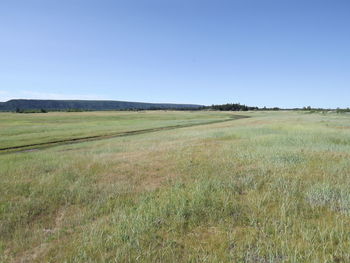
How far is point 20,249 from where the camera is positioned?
455 centimetres

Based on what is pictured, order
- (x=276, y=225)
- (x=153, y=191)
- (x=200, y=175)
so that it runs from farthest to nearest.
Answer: (x=200, y=175), (x=153, y=191), (x=276, y=225)

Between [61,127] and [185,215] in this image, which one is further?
[61,127]

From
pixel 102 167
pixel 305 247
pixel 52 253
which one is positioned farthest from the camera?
pixel 102 167

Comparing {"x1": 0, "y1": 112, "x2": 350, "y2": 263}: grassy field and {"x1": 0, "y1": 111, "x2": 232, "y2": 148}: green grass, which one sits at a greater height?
{"x1": 0, "y1": 112, "x2": 350, "y2": 263}: grassy field

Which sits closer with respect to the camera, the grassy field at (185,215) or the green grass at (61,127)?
the grassy field at (185,215)

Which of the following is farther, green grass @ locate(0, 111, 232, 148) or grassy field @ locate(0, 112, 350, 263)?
green grass @ locate(0, 111, 232, 148)

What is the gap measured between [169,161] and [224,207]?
696 cm

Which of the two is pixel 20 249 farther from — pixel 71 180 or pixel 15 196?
pixel 71 180

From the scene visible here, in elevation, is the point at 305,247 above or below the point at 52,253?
above

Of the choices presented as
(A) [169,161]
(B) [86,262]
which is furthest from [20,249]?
(A) [169,161]

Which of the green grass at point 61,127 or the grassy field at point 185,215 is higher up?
the grassy field at point 185,215

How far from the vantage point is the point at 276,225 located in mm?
4633

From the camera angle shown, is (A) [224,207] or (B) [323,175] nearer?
(A) [224,207]

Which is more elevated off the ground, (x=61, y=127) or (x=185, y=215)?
(x=185, y=215)
